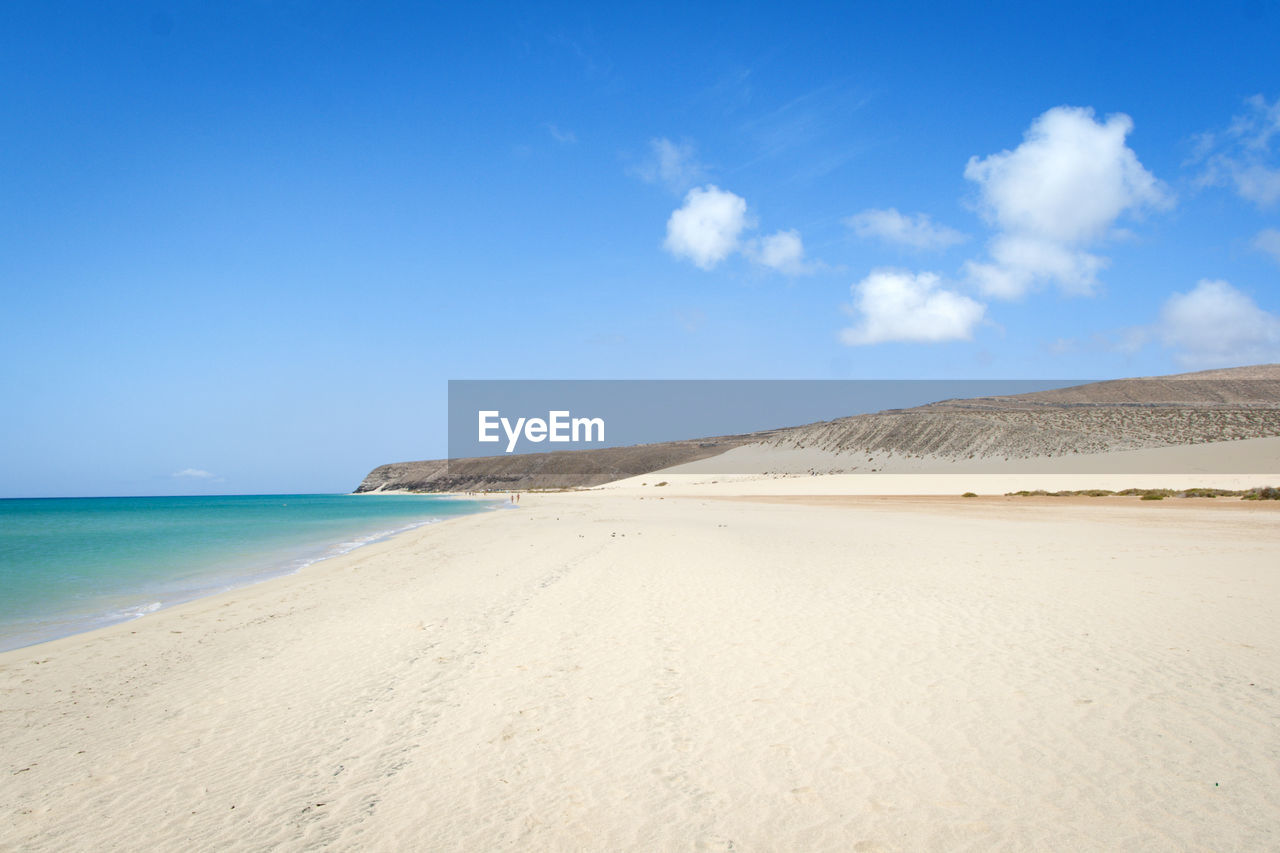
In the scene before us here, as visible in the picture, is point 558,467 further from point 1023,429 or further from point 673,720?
point 673,720

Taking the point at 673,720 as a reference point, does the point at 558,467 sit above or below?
above

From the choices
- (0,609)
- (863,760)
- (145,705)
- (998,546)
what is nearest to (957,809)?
(863,760)

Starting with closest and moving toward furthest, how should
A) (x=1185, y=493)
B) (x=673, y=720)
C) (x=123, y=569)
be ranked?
(x=673, y=720) → (x=123, y=569) → (x=1185, y=493)

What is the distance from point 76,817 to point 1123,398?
3858 inches

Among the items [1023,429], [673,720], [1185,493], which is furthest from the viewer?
[1023,429]

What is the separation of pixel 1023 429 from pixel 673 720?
64264 millimetres

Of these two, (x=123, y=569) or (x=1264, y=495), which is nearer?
(x=123, y=569)

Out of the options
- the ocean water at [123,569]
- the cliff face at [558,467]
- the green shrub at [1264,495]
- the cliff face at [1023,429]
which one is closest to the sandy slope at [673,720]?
the ocean water at [123,569]

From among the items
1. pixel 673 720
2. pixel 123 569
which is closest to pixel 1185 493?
pixel 673 720

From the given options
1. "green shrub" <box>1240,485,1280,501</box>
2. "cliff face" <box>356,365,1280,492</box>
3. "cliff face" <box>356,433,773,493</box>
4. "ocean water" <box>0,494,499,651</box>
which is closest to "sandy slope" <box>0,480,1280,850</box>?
"ocean water" <box>0,494,499,651</box>

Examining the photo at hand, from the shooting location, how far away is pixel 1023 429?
193 ft

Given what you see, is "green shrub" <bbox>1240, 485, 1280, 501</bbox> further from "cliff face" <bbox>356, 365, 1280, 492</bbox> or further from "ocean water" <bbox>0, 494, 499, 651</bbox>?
"ocean water" <bbox>0, 494, 499, 651</bbox>

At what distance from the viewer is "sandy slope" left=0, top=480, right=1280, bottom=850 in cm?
354

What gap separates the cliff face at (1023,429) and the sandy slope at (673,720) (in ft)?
170
